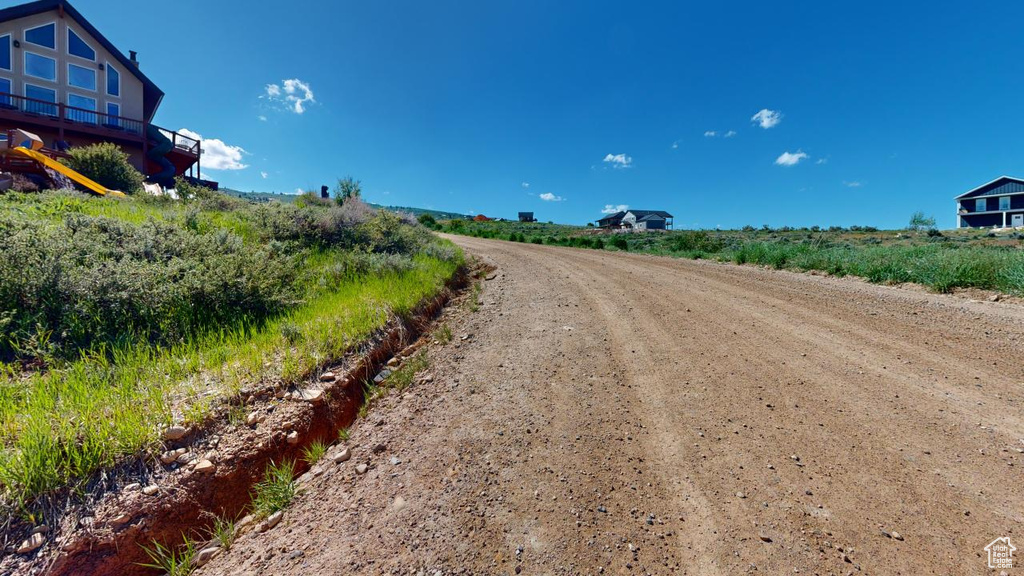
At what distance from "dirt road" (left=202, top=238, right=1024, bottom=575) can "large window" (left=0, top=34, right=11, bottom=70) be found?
101 ft

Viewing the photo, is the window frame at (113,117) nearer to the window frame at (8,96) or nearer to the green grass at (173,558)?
the window frame at (8,96)

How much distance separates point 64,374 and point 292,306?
1886 millimetres

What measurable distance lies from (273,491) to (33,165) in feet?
59.8

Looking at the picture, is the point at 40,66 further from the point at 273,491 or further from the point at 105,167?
the point at 273,491

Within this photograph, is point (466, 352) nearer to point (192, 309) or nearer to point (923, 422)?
point (192, 309)

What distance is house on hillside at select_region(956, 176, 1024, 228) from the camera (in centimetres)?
4772

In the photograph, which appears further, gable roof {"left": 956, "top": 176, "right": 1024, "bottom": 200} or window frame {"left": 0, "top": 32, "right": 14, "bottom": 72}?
gable roof {"left": 956, "top": 176, "right": 1024, "bottom": 200}

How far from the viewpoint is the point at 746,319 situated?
520 cm

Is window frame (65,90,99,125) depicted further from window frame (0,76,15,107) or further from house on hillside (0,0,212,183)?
window frame (0,76,15,107)

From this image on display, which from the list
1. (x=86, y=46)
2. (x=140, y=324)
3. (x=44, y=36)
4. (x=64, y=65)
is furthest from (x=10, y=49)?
(x=140, y=324)

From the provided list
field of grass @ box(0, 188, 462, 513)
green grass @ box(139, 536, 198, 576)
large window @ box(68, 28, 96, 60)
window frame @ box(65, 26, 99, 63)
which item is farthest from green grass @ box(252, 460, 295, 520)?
large window @ box(68, 28, 96, 60)
